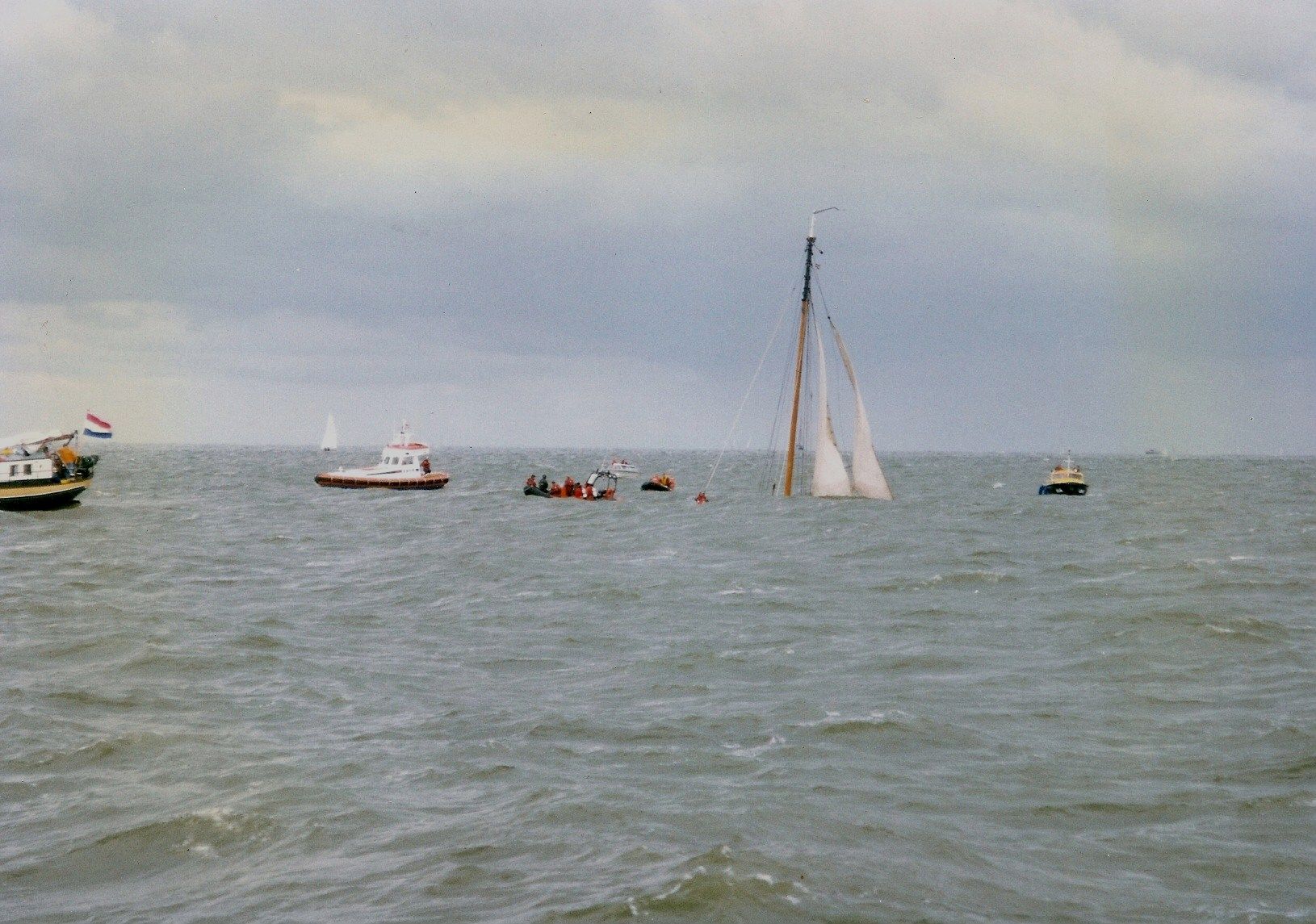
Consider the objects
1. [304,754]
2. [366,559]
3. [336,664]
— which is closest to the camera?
[304,754]

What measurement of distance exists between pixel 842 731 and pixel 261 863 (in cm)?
917

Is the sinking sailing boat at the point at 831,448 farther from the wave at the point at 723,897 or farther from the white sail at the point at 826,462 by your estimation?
the wave at the point at 723,897

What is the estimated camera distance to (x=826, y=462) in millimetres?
66125

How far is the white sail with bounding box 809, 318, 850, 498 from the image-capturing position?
64.7 meters

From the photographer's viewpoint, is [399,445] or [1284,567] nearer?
[1284,567]

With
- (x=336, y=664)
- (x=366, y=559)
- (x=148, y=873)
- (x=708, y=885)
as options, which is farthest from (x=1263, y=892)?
(x=366, y=559)

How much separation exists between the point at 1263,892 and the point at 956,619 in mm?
18075

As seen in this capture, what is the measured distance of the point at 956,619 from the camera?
1174 inches

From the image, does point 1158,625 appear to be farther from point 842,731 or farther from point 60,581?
point 60,581

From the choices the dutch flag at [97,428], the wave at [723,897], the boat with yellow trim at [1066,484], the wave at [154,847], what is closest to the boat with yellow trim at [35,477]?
the dutch flag at [97,428]

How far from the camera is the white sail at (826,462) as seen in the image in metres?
64.7

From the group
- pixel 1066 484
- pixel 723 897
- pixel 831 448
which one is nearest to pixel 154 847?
pixel 723 897

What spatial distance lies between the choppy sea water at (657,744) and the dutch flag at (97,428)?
3270 centimetres

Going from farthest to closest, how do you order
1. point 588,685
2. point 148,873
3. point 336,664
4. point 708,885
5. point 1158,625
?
point 1158,625 < point 336,664 < point 588,685 < point 148,873 < point 708,885
